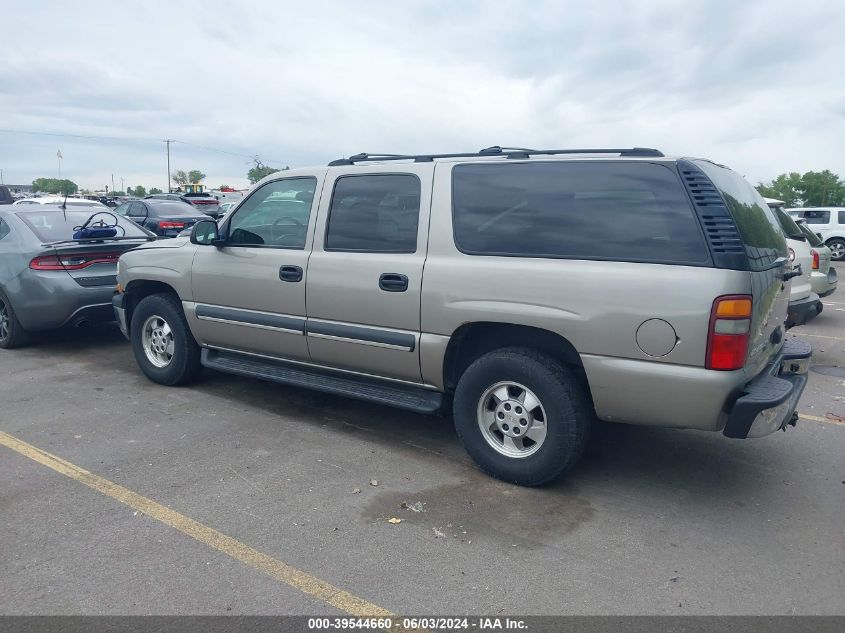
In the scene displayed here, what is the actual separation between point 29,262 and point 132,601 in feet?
17.6

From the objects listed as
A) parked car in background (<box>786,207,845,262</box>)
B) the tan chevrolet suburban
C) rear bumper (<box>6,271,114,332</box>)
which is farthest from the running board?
parked car in background (<box>786,207,845,262</box>)

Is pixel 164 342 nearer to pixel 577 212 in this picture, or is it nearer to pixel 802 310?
pixel 577 212

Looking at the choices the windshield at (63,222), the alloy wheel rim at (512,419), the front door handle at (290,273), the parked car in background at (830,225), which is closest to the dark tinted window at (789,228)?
the alloy wheel rim at (512,419)

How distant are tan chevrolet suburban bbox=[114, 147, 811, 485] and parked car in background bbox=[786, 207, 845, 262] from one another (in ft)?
67.7

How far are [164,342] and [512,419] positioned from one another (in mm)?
3433

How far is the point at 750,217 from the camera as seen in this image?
154 inches

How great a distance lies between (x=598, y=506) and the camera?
3.91m

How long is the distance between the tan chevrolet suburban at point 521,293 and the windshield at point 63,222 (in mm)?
3079

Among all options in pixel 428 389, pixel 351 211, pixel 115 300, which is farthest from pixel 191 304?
pixel 428 389

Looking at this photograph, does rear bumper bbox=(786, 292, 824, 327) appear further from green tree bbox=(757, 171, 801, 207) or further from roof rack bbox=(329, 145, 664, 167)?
green tree bbox=(757, 171, 801, 207)

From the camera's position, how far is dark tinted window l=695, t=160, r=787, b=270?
12.0 feet

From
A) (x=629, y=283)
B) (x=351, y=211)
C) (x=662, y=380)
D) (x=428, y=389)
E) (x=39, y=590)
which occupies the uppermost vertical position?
(x=351, y=211)

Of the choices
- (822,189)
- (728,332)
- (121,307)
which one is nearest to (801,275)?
(728,332)

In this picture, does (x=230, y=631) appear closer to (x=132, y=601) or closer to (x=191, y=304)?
(x=132, y=601)
